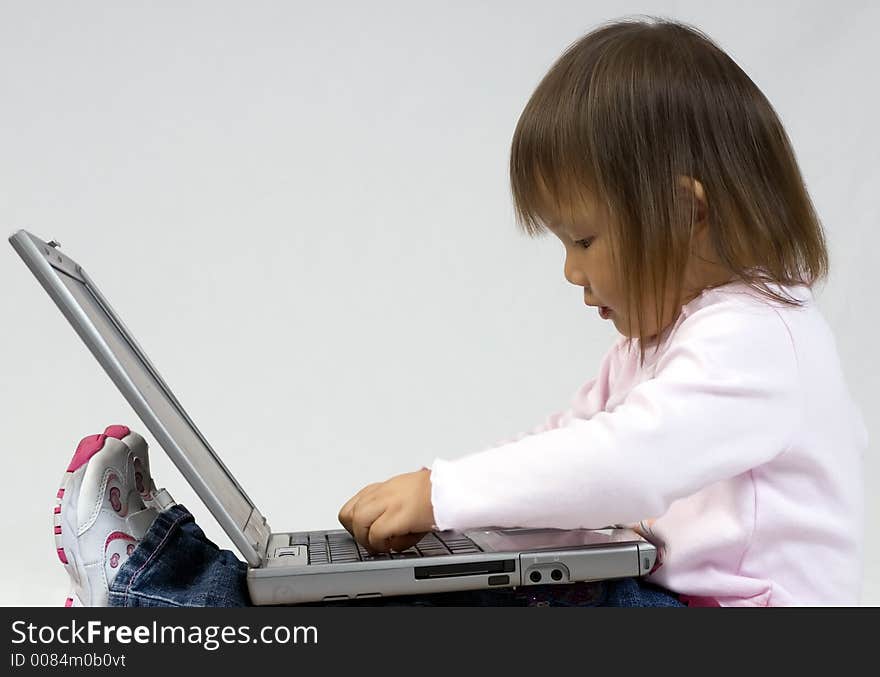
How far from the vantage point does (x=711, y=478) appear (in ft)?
3.00

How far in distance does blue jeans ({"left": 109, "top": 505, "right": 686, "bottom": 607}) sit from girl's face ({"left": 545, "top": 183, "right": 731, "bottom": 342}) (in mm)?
257

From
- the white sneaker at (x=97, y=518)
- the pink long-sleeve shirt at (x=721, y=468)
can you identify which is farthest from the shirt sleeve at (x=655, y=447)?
the white sneaker at (x=97, y=518)

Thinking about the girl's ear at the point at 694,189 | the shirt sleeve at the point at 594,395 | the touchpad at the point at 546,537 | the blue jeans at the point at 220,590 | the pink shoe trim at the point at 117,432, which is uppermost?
the girl's ear at the point at 694,189

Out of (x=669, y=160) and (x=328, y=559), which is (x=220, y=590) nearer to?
(x=328, y=559)

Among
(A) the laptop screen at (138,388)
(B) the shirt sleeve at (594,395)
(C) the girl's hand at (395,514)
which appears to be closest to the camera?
(A) the laptop screen at (138,388)

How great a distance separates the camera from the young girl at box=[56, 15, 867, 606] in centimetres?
91

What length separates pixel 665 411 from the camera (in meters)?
0.91

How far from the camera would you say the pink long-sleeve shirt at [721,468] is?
2.96 ft

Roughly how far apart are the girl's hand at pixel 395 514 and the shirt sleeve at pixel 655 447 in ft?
0.06

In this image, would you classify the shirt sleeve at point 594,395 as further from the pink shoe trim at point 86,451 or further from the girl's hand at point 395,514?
the pink shoe trim at point 86,451

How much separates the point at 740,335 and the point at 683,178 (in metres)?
0.17

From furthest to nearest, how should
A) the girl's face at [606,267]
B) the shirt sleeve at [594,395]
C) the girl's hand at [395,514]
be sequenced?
the shirt sleeve at [594,395]
the girl's face at [606,267]
the girl's hand at [395,514]

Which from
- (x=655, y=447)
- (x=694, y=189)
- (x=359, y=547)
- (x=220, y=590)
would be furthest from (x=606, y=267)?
(x=220, y=590)

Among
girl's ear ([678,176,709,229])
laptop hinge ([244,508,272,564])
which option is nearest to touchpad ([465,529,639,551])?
laptop hinge ([244,508,272,564])
